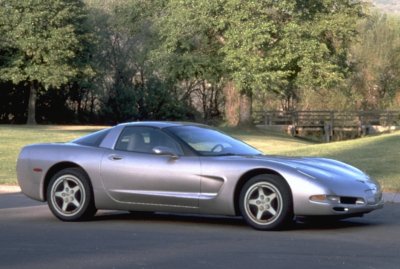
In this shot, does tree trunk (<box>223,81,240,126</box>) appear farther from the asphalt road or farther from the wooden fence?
the asphalt road

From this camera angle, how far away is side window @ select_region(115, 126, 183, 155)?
428 inches

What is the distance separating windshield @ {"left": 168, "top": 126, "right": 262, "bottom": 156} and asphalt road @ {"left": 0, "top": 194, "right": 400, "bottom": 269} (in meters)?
0.90

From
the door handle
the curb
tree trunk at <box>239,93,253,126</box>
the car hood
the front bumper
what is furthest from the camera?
tree trunk at <box>239,93,253,126</box>

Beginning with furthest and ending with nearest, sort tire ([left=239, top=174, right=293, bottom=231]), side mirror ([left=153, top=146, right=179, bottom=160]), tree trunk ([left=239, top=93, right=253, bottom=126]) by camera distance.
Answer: tree trunk ([left=239, top=93, right=253, bottom=126]) → side mirror ([left=153, top=146, right=179, bottom=160]) → tire ([left=239, top=174, right=293, bottom=231])

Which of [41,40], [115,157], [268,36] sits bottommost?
[115,157]

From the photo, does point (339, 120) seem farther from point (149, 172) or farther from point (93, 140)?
point (149, 172)

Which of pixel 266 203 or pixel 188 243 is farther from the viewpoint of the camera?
pixel 266 203

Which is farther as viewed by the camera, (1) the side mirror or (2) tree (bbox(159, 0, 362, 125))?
(2) tree (bbox(159, 0, 362, 125))

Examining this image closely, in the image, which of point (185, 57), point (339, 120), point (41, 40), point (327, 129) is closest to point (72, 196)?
point (185, 57)

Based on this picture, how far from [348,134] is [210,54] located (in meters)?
9.62

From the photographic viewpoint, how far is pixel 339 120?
51.3 meters

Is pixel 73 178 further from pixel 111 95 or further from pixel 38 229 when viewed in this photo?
pixel 111 95

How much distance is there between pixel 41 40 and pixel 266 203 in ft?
127

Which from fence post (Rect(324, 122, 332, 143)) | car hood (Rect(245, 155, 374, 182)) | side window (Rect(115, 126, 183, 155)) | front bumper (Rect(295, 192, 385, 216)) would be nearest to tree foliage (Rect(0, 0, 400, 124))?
fence post (Rect(324, 122, 332, 143))
